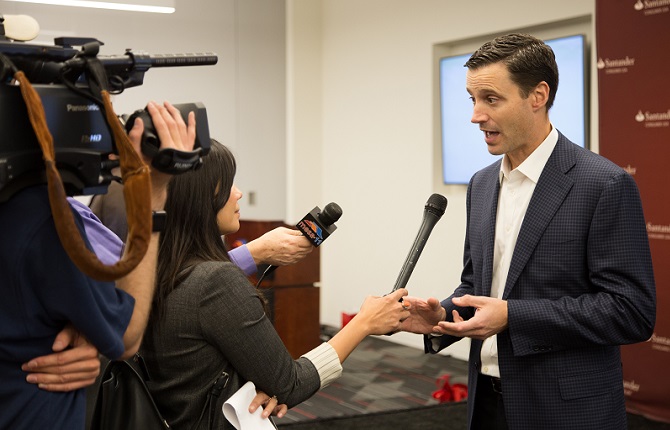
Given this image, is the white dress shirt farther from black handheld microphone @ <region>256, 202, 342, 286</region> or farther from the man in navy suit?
black handheld microphone @ <region>256, 202, 342, 286</region>

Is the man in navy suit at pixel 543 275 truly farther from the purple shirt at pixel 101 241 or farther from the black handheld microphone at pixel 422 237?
the purple shirt at pixel 101 241

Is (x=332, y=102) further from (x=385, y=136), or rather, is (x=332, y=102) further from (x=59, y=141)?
(x=59, y=141)

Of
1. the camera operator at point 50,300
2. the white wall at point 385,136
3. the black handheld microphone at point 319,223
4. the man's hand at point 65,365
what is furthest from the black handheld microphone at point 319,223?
the white wall at point 385,136

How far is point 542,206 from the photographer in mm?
1891

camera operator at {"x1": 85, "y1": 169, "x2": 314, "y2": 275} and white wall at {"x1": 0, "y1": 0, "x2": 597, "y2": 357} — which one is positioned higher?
white wall at {"x1": 0, "y1": 0, "x2": 597, "y2": 357}

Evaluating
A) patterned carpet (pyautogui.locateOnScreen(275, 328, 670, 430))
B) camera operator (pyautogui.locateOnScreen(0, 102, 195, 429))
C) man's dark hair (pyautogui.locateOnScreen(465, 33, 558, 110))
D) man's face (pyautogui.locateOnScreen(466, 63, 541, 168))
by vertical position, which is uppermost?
man's dark hair (pyautogui.locateOnScreen(465, 33, 558, 110))

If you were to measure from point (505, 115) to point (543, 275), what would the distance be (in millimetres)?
436

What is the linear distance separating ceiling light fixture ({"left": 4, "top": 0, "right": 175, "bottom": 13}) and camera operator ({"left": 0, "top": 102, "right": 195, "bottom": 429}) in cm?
538

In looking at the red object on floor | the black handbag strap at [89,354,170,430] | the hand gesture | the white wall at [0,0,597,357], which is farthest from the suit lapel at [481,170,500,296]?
the white wall at [0,0,597,357]

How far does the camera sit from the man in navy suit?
1.79 m

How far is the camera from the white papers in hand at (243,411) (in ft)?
5.16

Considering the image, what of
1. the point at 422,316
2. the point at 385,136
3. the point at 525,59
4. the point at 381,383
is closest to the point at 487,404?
the point at 422,316

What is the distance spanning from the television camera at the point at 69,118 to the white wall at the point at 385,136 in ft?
14.6

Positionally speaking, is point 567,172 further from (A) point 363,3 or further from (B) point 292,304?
(A) point 363,3
